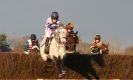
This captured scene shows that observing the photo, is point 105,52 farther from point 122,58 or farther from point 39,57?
point 39,57

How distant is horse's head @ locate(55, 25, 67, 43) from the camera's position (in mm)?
23141

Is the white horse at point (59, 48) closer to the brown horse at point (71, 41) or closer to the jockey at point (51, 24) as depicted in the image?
the jockey at point (51, 24)

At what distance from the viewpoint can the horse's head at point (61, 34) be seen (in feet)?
75.9

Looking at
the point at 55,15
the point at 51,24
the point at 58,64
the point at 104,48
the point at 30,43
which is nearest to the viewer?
the point at 55,15

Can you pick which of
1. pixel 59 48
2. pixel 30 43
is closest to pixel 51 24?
pixel 59 48

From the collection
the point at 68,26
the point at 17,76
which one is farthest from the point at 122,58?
the point at 17,76

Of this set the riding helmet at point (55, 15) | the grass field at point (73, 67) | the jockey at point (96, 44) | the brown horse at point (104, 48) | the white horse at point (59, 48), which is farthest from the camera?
the brown horse at point (104, 48)

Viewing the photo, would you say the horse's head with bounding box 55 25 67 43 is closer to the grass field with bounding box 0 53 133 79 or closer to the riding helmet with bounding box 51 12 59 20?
the riding helmet with bounding box 51 12 59 20

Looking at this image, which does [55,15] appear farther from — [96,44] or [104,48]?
[104,48]

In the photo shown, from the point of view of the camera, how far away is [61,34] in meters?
23.2

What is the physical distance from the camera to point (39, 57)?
25.5 metres

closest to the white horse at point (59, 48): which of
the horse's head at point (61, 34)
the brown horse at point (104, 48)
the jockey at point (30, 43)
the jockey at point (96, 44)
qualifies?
the horse's head at point (61, 34)

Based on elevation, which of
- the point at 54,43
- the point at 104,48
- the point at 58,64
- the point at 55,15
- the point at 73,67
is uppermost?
the point at 55,15

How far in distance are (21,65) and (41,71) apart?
893 mm
